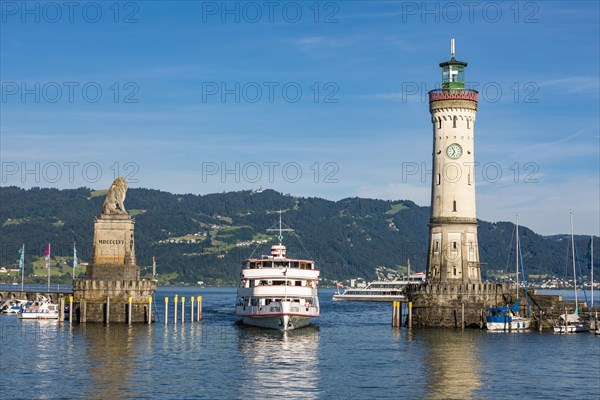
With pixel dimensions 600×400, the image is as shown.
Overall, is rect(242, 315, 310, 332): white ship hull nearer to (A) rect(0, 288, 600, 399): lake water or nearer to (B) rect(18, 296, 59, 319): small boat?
(A) rect(0, 288, 600, 399): lake water

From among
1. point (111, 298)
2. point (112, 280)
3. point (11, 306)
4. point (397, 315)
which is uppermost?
point (112, 280)

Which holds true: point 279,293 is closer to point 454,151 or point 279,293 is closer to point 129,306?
point 129,306

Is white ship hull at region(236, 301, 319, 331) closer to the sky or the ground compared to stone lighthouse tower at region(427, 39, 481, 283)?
→ closer to the ground

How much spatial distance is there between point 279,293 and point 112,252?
1826cm

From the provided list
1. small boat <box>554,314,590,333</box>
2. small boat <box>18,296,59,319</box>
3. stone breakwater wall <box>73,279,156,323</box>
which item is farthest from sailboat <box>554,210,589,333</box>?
small boat <box>18,296,59,319</box>

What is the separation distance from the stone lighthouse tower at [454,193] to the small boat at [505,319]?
416cm

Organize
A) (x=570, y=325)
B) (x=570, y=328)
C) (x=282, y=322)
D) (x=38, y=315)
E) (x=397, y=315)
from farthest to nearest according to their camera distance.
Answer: (x=38, y=315)
(x=397, y=315)
(x=282, y=322)
(x=570, y=325)
(x=570, y=328)

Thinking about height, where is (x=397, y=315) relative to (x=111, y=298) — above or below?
below

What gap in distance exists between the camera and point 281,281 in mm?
100250

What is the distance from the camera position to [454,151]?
98.6 m

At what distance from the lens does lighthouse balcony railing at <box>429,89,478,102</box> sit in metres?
98.6

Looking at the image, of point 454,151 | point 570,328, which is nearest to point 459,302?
point 570,328

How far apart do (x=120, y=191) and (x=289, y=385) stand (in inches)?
1838

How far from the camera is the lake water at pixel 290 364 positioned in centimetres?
5769
